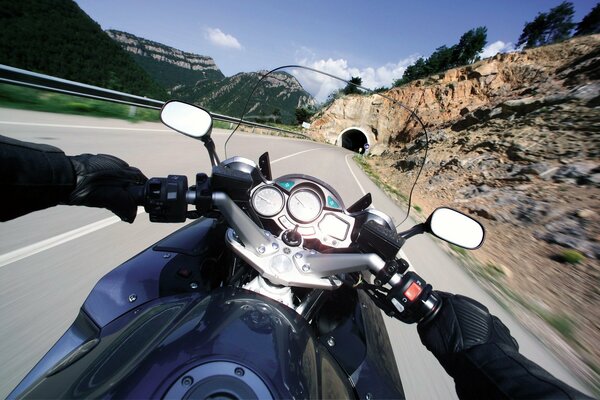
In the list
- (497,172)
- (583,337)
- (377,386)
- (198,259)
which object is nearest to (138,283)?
(198,259)

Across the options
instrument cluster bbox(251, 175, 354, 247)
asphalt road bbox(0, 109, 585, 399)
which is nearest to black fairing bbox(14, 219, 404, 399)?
instrument cluster bbox(251, 175, 354, 247)

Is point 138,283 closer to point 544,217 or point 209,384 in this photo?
point 209,384

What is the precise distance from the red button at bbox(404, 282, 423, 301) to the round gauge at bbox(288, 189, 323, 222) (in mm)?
575

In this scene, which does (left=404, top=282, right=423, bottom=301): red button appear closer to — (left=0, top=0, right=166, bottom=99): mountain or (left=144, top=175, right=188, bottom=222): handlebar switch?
(left=144, top=175, right=188, bottom=222): handlebar switch

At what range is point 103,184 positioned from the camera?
1.31 m

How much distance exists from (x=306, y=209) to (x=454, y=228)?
2.49 feet

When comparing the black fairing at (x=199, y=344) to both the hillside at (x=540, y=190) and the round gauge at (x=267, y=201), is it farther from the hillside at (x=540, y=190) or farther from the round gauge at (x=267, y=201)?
the hillside at (x=540, y=190)

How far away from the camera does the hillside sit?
4.13 m

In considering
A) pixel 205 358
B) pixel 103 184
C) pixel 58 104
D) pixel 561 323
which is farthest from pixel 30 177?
pixel 58 104

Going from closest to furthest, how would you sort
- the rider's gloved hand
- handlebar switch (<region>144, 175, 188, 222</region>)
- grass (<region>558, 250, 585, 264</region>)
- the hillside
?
1. the rider's gloved hand
2. handlebar switch (<region>144, 175, 188, 222</region>)
3. the hillside
4. grass (<region>558, 250, 585, 264</region>)

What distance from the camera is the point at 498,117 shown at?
16.3 m

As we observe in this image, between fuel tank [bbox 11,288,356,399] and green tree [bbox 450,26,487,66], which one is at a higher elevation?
green tree [bbox 450,26,487,66]

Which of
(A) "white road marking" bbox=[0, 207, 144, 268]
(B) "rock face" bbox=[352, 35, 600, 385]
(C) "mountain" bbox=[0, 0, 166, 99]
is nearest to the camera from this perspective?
(A) "white road marking" bbox=[0, 207, 144, 268]

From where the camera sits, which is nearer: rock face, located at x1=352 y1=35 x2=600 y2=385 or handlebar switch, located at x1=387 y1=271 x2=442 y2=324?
handlebar switch, located at x1=387 y1=271 x2=442 y2=324
